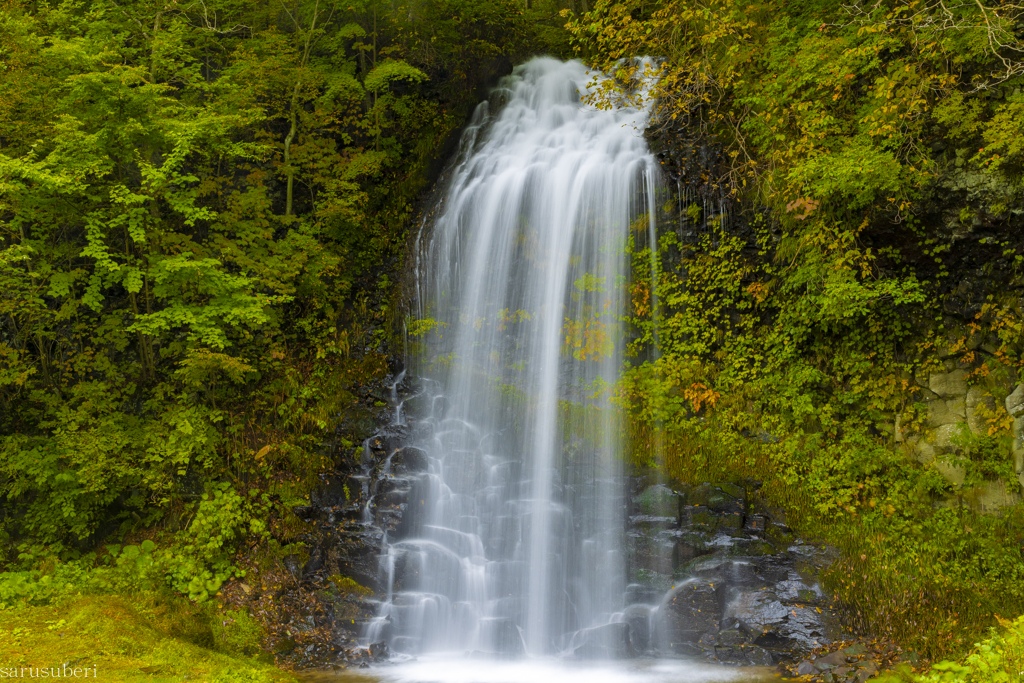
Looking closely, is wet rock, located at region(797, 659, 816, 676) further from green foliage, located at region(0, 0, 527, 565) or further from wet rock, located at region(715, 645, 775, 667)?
green foliage, located at region(0, 0, 527, 565)

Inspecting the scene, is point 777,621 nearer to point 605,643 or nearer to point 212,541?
point 605,643

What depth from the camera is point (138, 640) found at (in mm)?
5512

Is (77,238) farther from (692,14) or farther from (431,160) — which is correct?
(692,14)

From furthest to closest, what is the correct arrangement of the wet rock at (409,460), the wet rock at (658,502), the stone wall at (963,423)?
1. the wet rock at (409,460)
2. the wet rock at (658,502)
3. the stone wall at (963,423)

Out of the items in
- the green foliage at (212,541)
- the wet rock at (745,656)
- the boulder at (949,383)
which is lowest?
the wet rock at (745,656)

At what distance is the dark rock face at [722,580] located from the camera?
249 inches

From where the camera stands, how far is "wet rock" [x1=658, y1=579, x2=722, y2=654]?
6629 mm

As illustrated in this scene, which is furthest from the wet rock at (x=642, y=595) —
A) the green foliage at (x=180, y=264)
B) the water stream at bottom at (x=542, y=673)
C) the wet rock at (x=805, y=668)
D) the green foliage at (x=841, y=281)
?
the green foliage at (x=180, y=264)

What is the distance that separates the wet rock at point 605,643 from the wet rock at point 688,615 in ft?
1.25

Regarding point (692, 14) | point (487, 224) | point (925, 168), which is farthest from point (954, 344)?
point (487, 224)

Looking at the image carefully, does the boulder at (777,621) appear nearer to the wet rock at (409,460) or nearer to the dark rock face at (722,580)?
the dark rock face at (722,580)

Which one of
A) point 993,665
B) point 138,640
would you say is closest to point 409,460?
point 138,640

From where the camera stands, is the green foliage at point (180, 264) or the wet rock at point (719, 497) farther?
the green foliage at point (180, 264)

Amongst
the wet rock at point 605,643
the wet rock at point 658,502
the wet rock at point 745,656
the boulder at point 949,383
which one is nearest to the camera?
the wet rock at point 745,656
